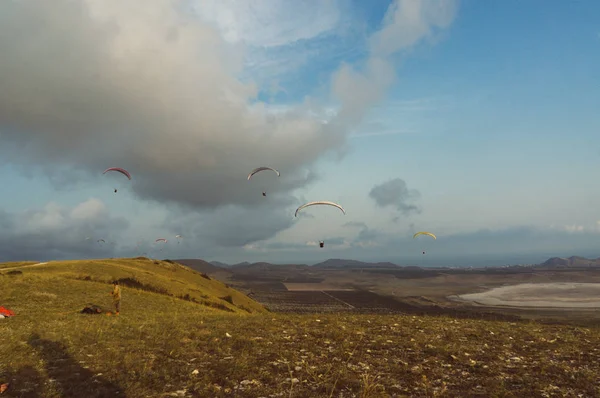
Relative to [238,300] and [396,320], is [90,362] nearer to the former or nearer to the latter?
[396,320]

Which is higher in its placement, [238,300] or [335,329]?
[335,329]

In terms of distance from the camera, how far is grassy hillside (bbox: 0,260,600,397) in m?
10.6

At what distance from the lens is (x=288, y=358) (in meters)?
13.7

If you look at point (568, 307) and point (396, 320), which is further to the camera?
point (568, 307)

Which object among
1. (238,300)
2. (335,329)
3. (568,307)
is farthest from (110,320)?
(568,307)

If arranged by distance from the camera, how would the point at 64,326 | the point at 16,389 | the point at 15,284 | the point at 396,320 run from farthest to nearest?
the point at 15,284 → the point at 396,320 → the point at 64,326 → the point at 16,389

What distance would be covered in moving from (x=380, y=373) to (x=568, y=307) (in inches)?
4973

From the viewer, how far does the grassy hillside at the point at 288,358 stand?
1063 centimetres

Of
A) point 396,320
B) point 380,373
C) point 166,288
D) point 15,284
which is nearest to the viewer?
point 380,373

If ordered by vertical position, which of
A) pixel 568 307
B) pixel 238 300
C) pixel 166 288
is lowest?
pixel 568 307

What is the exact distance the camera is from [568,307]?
107 meters

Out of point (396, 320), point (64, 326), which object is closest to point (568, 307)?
point (396, 320)

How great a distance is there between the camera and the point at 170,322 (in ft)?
67.5

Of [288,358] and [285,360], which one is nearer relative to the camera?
[285,360]
